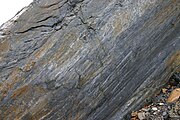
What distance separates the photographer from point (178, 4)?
855 centimetres

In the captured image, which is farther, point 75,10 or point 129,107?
point 129,107

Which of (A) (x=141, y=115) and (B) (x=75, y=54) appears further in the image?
(A) (x=141, y=115)

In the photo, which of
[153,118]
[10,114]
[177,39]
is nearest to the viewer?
[10,114]

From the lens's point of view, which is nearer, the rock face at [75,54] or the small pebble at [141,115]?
the rock face at [75,54]

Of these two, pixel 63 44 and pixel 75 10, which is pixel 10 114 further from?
pixel 75 10

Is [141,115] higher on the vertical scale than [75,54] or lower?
lower

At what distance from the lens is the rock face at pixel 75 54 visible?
7.66m

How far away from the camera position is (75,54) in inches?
305

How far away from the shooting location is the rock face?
25.1ft

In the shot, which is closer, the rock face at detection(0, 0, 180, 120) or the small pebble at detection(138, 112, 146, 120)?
the rock face at detection(0, 0, 180, 120)

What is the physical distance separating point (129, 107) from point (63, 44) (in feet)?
7.66

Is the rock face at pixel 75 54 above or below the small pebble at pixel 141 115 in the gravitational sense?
above

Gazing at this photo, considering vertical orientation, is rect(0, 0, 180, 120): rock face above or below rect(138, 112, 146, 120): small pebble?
above

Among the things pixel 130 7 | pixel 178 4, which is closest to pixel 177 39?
pixel 178 4
